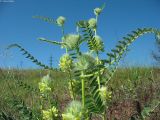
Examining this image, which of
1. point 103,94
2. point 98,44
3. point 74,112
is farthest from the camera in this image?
point 98,44

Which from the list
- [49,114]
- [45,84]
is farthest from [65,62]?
[49,114]

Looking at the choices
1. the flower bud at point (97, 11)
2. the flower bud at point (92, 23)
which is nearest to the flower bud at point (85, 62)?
the flower bud at point (92, 23)

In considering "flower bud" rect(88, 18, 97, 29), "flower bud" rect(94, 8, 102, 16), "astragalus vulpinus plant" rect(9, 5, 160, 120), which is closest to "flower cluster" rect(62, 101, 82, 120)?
"astragalus vulpinus plant" rect(9, 5, 160, 120)

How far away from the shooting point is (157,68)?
7.96 meters

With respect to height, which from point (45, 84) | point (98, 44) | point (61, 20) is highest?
point (61, 20)

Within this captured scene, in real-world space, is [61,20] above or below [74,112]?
above

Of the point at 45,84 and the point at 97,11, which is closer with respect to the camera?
the point at 45,84

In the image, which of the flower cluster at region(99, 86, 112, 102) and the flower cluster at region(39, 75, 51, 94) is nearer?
the flower cluster at region(99, 86, 112, 102)

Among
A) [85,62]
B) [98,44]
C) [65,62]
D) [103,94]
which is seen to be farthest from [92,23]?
[85,62]

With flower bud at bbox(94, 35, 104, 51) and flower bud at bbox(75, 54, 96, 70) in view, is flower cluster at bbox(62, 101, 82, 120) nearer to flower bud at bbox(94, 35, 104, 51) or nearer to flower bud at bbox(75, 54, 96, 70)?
flower bud at bbox(75, 54, 96, 70)

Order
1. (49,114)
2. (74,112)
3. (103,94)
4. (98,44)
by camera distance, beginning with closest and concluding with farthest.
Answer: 1. (74,112)
2. (103,94)
3. (98,44)
4. (49,114)

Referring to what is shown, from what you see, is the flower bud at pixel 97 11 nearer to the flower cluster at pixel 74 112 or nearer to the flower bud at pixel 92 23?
the flower bud at pixel 92 23

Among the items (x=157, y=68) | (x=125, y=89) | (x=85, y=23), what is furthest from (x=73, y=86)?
(x=157, y=68)

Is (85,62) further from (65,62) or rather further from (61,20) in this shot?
(61,20)
